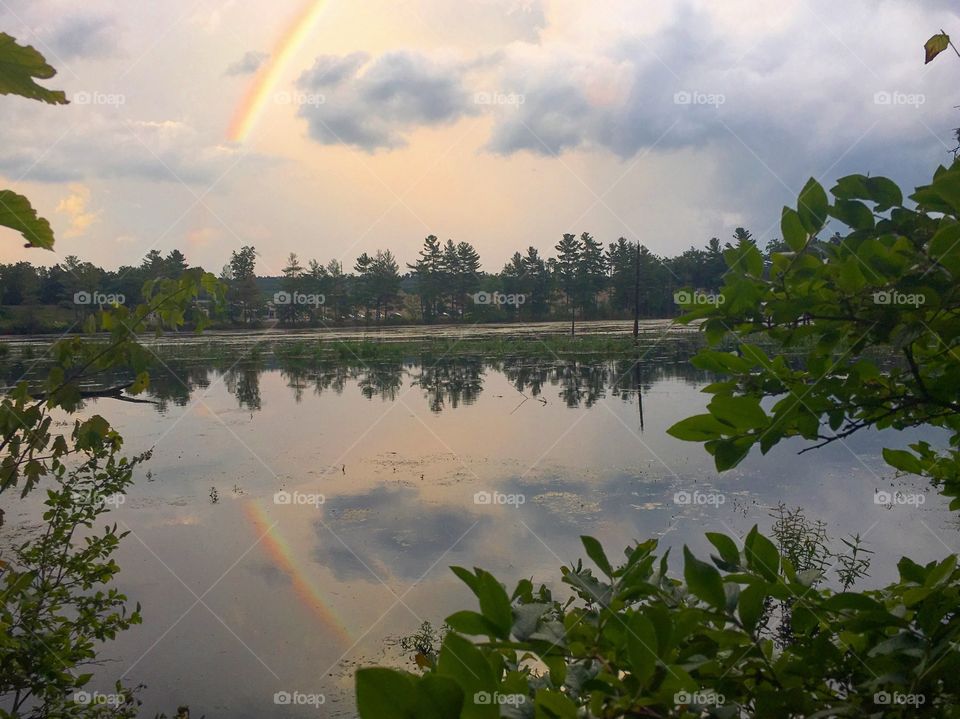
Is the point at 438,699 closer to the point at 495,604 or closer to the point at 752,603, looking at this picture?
the point at 495,604

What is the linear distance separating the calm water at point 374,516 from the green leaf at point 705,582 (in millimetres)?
3952

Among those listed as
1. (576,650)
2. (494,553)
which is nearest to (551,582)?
(494,553)

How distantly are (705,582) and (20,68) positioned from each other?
749mm

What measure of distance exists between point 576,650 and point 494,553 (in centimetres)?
529

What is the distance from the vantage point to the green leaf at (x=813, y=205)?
0.76 metres

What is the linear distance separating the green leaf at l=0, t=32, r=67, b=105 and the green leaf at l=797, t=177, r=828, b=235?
0.77m

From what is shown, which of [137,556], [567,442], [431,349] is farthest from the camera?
[431,349]

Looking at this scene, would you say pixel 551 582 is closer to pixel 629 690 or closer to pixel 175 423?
pixel 629 690

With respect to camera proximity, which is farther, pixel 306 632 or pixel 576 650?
pixel 306 632

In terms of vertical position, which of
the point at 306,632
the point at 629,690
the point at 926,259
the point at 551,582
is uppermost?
the point at 926,259

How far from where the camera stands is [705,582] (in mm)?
580

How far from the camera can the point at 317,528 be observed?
667 centimetres

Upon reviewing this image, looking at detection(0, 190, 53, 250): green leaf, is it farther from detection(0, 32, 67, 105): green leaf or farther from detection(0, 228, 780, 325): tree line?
detection(0, 228, 780, 325): tree line

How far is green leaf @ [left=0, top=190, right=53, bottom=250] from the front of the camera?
Result: 64cm
